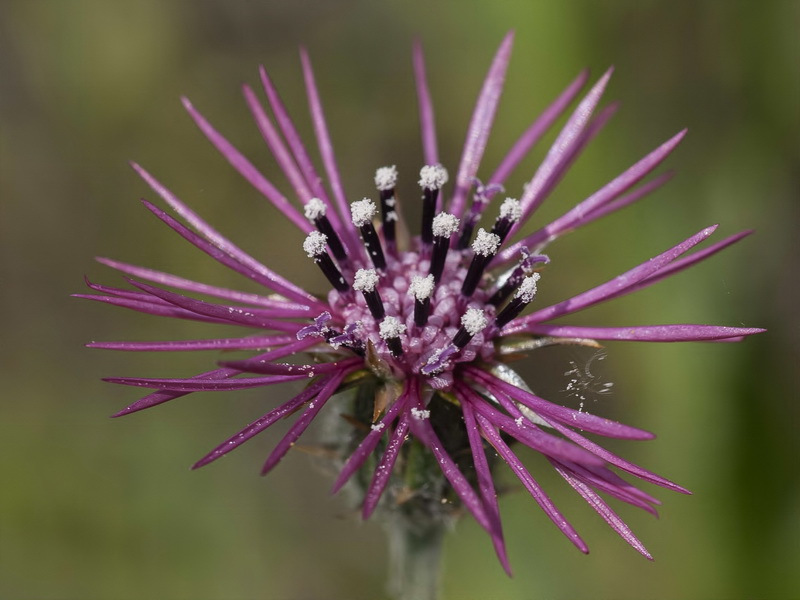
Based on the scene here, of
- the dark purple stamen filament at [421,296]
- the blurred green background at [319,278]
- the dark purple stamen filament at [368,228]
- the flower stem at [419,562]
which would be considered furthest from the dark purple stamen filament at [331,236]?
the blurred green background at [319,278]

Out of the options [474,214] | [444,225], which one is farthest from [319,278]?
[444,225]

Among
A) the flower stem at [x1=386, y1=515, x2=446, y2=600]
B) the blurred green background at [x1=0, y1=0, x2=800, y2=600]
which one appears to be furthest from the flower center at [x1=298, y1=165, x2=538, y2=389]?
the blurred green background at [x1=0, y1=0, x2=800, y2=600]

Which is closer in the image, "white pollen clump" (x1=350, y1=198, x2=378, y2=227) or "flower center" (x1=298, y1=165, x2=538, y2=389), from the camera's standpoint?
"flower center" (x1=298, y1=165, x2=538, y2=389)

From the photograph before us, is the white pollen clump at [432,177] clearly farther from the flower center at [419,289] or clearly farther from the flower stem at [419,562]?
the flower stem at [419,562]

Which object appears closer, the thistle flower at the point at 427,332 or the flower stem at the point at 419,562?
the thistle flower at the point at 427,332

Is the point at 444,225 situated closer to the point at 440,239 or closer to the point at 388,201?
the point at 440,239

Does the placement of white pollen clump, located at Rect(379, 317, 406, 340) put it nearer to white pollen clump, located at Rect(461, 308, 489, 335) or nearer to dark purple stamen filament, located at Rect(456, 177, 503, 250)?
white pollen clump, located at Rect(461, 308, 489, 335)

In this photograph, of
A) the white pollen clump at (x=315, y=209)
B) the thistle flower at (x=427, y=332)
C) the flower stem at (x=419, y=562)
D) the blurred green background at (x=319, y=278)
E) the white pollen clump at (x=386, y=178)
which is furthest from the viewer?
the blurred green background at (x=319, y=278)

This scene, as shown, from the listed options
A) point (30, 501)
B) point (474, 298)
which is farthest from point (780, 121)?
point (30, 501)
